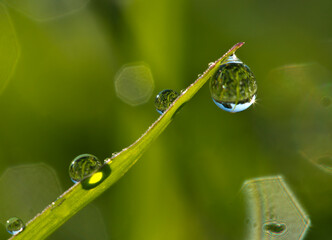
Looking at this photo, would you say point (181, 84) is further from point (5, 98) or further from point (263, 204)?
point (5, 98)

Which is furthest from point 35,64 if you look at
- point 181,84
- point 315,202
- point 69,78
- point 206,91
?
point 315,202

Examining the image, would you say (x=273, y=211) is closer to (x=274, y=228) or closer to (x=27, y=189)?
(x=274, y=228)

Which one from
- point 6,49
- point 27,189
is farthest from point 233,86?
point 6,49

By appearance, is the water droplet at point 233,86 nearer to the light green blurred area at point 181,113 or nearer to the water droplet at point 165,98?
the water droplet at point 165,98

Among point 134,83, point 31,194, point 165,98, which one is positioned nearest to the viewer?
point 165,98

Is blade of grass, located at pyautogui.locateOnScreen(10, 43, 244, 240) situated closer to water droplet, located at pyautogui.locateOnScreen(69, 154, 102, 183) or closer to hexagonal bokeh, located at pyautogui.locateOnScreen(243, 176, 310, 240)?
water droplet, located at pyautogui.locateOnScreen(69, 154, 102, 183)
